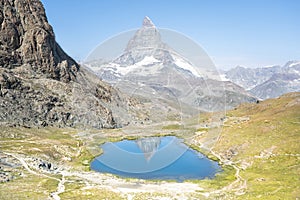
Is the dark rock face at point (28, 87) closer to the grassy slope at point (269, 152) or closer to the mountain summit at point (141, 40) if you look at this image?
the mountain summit at point (141, 40)

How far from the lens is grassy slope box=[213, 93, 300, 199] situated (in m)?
74.8

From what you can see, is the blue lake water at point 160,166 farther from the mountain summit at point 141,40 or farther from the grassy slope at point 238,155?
the mountain summit at point 141,40

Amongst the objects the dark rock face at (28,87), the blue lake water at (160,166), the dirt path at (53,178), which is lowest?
the dirt path at (53,178)

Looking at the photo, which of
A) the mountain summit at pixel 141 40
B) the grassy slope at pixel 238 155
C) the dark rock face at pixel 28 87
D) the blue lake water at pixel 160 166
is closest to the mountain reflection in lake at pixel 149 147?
the blue lake water at pixel 160 166

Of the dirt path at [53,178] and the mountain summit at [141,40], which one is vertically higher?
the mountain summit at [141,40]

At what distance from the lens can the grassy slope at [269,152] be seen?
2943 inches

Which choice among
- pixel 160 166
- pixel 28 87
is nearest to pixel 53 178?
pixel 160 166

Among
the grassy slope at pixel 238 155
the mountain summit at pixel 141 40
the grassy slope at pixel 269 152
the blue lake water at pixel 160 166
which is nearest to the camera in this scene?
the mountain summit at pixel 141 40

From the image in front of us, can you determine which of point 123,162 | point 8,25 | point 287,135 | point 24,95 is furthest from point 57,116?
point 287,135

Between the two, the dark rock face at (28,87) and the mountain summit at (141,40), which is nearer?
the mountain summit at (141,40)

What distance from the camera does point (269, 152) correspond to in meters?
104

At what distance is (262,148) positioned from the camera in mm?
108625

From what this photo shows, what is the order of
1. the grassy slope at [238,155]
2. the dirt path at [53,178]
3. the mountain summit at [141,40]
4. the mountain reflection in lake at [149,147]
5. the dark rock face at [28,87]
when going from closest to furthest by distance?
the mountain summit at [141,40] → the dirt path at [53,178] → the grassy slope at [238,155] → the mountain reflection in lake at [149,147] → the dark rock face at [28,87]

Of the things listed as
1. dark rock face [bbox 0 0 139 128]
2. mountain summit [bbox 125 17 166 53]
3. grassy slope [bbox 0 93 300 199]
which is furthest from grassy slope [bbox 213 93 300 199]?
dark rock face [bbox 0 0 139 128]
